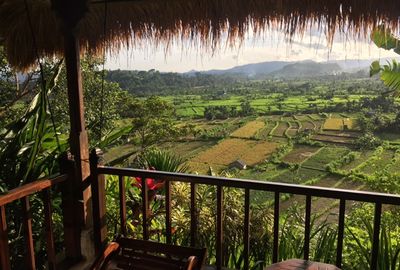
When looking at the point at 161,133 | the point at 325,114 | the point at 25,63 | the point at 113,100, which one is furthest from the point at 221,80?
the point at 25,63

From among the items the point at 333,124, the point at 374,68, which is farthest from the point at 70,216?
the point at 333,124

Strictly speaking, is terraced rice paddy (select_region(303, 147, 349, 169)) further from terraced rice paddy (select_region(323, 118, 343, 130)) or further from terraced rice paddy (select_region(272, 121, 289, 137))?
terraced rice paddy (select_region(272, 121, 289, 137))

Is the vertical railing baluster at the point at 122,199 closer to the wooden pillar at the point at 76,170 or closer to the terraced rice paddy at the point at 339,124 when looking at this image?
the wooden pillar at the point at 76,170

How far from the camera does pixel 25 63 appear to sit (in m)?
2.81

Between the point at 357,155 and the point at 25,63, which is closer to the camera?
the point at 25,63

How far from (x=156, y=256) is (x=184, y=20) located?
4.82ft

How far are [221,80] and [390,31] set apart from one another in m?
A: 23.4

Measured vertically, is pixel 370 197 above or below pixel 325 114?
above

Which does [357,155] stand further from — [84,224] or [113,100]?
[84,224]

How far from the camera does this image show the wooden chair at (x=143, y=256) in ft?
5.48

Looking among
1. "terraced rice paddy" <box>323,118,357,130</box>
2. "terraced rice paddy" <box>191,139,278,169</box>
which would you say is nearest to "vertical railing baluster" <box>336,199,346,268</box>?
"terraced rice paddy" <box>191,139,278,169</box>

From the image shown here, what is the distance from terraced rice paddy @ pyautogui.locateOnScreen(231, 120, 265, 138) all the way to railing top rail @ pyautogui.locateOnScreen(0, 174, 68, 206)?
80.7 ft

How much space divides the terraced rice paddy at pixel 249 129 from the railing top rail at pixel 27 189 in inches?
969

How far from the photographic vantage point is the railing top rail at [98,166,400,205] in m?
1.62
